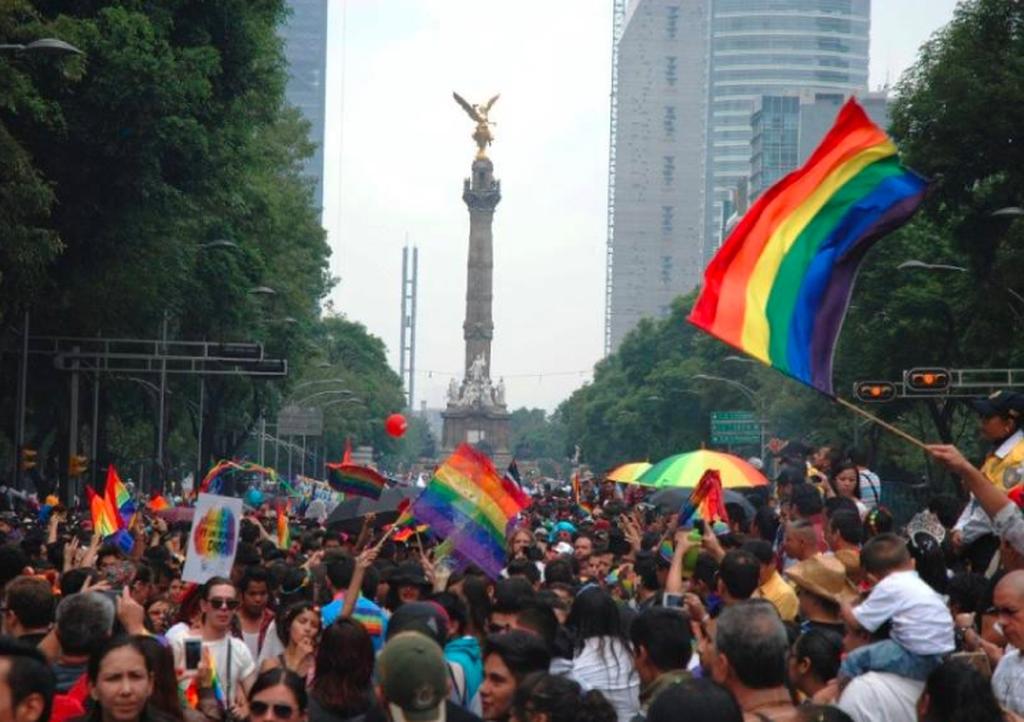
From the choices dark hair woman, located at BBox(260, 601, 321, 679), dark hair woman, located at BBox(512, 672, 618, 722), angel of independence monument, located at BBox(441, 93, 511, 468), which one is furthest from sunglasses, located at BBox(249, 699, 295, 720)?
angel of independence monument, located at BBox(441, 93, 511, 468)

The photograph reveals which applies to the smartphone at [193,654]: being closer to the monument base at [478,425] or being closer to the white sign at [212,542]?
the white sign at [212,542]

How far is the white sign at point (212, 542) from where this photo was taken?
42.9 feet

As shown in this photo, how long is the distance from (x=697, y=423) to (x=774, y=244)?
338 feet

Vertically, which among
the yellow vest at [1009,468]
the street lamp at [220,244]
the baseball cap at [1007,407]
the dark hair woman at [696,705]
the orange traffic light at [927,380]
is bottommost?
the dark hair woman at [696,705]

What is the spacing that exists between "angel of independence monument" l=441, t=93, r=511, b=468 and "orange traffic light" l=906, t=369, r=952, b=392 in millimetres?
87907

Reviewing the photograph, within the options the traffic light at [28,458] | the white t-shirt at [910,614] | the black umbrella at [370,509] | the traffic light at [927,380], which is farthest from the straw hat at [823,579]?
the traffic light at [28,458]

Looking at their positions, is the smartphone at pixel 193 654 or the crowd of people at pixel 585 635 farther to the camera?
the smartphone at pixel 193 654

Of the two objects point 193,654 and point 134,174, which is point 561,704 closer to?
point 193,654

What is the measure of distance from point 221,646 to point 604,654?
2.28 meters

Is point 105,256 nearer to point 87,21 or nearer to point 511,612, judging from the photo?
point 87,21

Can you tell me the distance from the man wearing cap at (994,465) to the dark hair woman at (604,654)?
6.89 ft

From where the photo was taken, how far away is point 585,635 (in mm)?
9852

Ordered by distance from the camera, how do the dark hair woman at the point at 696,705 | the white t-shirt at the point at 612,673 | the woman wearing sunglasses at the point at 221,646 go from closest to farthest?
the dark hair woman at the point at 696,705 → the white t-shirt at the point at 612,673 → the woman wearing sunglasses at the point at 221,646

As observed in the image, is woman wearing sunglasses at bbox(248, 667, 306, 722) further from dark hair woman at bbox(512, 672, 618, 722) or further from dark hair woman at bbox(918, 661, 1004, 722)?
dark hair woman at bbox(918, 661, 1004, 722)
